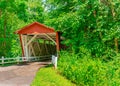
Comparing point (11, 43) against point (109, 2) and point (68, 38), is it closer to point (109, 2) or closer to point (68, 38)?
point (68, 38)

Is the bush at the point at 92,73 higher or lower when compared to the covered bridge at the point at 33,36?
lower

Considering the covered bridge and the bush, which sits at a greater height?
the covered bridge

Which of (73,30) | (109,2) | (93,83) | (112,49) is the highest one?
(109,2)

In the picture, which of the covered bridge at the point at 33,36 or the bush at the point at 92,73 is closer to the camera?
the bush at the point at 92,73

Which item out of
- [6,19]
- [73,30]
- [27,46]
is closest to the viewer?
[73,30]

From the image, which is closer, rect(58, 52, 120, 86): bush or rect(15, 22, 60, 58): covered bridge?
rect(58, 52, 120, 86): bush

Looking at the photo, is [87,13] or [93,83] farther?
[87,13]

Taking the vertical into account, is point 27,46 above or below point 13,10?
below

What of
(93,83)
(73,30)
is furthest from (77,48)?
(93,83)

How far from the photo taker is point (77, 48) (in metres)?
17.4

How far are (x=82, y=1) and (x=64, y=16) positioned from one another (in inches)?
62.1

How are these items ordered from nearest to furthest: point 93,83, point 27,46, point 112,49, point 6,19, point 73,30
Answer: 1. point 93,83
2. point 112,49
3. point 73,30
4. point 27,46
5. point 6,19

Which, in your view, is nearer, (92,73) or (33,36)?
(92,73)

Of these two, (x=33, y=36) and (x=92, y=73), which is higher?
(x=33, y=36)
